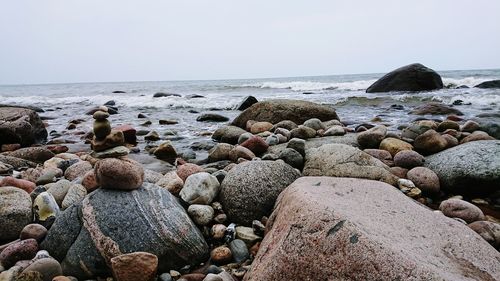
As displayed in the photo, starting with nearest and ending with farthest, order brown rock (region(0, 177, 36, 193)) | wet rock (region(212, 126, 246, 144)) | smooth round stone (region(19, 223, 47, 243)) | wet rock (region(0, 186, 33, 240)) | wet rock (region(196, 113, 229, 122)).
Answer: smooth round stone (region(19, 223, 47, 243)) → wet rock (region(0, 186, 33, 240)) → brown rock (region(0, 177, 36, 193)) → wet rock (region(212, 126, 246, 144)) → wet rock (region(196, 113, 229, 122))

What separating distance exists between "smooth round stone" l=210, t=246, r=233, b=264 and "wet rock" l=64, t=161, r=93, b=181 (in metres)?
2.26

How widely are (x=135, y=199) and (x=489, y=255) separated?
2.15 meters

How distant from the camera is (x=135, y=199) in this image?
2412 millimetres

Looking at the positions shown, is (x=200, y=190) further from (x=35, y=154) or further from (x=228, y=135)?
(x=35, y=154)

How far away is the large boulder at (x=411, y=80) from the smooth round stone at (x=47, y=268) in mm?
17005

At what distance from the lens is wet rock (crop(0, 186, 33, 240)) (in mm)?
2523

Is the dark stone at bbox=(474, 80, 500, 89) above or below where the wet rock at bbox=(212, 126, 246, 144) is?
above

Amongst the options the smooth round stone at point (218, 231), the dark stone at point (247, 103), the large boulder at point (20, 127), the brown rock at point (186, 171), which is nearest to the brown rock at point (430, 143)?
the brown rock at point (186, 171)

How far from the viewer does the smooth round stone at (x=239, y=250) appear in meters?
2.33

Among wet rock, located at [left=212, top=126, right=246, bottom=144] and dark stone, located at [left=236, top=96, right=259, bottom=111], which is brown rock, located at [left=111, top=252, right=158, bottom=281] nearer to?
wet rock, located at [left=212, top=126, right=246, bottom=144]

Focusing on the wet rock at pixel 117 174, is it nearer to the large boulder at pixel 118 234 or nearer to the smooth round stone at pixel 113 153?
the large boulder at pixel 118 234

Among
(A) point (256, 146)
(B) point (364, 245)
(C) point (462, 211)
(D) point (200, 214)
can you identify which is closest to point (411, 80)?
(A) point (256, 146)

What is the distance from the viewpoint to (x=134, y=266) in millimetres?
1982

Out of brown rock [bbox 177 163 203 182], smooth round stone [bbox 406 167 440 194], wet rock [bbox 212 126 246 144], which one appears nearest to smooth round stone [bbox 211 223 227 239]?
brown rock [bbox 177 163 203 182]
